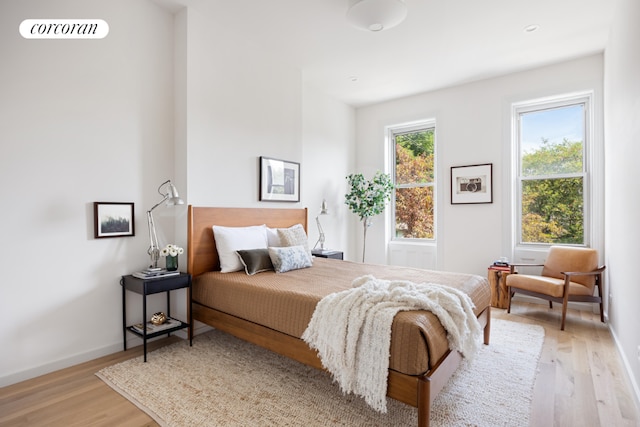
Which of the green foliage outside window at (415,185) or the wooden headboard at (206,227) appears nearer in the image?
the wooden headboard at (206,227)

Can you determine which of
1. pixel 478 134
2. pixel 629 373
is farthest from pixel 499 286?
pixel 478 134

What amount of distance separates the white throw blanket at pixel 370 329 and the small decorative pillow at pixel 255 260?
1047 millimetres

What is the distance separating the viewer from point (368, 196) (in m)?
5.24

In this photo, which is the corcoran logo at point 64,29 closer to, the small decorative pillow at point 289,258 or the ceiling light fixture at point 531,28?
the small decorative pillow at point 289,258

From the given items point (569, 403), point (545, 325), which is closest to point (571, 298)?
point (545, 325)

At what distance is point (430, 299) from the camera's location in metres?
2.04

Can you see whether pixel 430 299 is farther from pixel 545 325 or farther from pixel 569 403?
pixel 545 325

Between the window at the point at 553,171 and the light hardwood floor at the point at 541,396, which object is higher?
the window at the point at 553,171

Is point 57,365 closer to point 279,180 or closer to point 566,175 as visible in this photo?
point 279,180

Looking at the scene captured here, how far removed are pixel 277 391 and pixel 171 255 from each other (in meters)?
1.49

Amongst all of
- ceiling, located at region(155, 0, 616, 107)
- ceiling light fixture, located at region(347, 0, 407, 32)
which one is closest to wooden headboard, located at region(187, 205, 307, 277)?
ceiling, located at region(155, 0, 616, 107)

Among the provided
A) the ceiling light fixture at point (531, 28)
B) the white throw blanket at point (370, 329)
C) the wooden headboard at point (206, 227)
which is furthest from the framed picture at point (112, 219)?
the ceiling light fixture at point (531, 28)

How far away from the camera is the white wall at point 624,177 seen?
7.12 feet

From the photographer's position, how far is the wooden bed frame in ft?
5.54
